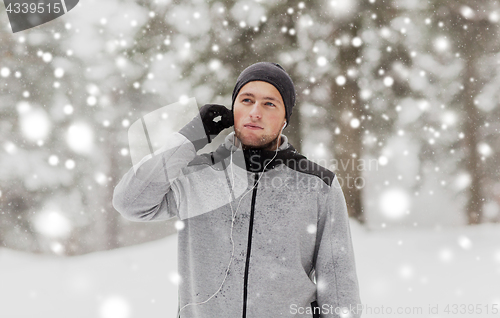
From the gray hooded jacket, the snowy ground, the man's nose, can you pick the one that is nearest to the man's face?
the man's nose

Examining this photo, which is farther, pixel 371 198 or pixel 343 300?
pixel 371 198

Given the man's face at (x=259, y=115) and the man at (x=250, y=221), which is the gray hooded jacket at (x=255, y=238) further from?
A: the man's face at (x=259, y=115)

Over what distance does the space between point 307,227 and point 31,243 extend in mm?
3058

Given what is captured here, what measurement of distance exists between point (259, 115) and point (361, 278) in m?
2.24

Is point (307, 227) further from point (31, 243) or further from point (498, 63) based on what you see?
point (498, 63)

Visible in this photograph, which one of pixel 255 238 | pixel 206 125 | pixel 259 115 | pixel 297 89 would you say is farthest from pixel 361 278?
pixel 206 125

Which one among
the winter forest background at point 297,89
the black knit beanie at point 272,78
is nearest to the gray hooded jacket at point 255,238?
the black knit beanie at point 272,78

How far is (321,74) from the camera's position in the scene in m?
3.04

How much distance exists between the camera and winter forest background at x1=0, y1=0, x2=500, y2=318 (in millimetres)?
2920

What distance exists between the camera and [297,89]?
3.00 metres

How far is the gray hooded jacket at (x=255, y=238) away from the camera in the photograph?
1.14 metres

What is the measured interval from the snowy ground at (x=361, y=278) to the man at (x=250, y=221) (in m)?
1.70

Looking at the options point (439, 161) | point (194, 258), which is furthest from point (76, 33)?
point (439, 161)

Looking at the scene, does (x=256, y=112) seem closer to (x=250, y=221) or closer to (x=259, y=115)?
(x=259, y=115)
